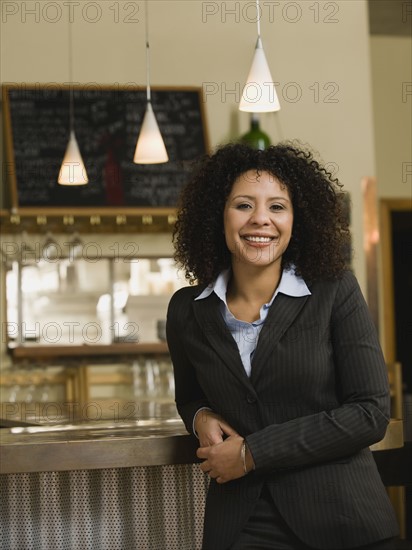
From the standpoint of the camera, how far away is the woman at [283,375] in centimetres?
176

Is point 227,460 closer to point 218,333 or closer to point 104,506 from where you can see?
point 218,333

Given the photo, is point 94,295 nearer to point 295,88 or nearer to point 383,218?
point 295,88

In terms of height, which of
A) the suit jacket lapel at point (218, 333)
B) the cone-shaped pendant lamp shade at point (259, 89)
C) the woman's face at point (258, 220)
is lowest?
the suit jacket lapel at point (218, 333)

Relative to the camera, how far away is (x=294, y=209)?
6.60 feet

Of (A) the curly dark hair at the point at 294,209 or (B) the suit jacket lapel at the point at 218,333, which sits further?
(A) the curly dark hair at the point at 294,209

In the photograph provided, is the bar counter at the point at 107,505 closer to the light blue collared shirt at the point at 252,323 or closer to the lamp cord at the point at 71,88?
the light blue collared shirt at the point at 252,323

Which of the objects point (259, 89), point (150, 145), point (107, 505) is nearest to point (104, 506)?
point (107, 505)

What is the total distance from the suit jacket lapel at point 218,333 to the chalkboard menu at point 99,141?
3.04 meters

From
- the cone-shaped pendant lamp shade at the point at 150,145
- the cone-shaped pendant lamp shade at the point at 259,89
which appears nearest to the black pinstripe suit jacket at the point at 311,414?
the cone-shaped pendant lamp shade at the point at 259,89

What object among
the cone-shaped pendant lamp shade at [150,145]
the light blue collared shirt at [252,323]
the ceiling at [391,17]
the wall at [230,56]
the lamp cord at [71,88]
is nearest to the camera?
the light blue collared shirt at [252,323]

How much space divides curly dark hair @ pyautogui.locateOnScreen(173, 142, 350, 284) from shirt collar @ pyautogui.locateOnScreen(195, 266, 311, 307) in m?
0.02

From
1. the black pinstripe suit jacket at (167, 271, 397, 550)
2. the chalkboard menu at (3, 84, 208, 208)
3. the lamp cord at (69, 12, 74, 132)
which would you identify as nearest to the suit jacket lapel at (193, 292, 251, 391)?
the black pinstripe suit jacket at (167, 271, 397, 550)

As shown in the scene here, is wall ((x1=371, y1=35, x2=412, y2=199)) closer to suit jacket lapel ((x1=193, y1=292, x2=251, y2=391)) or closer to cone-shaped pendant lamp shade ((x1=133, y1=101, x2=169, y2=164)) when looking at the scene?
cone-shaped pendant lamp shade ((x1=133, y1=101, x2=169, y2=164))

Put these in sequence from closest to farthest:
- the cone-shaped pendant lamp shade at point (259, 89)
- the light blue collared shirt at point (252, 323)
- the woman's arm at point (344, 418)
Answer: the woman's arm at point (344, 418) → the light blue collared shirt at point (252, 323) → the cone-shaped pendant lamp shade at point (259, 89)
